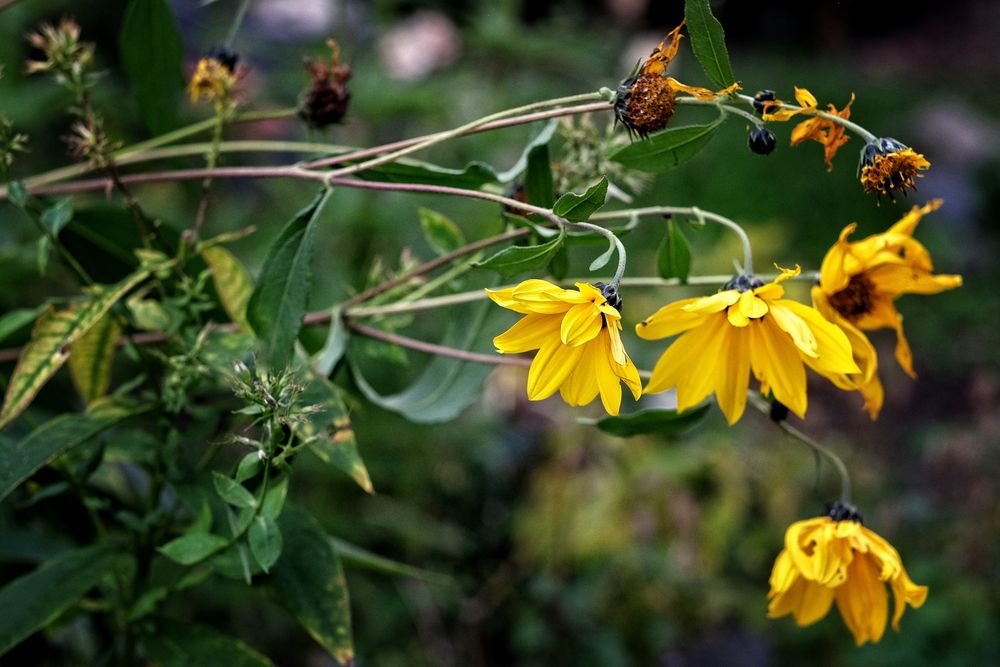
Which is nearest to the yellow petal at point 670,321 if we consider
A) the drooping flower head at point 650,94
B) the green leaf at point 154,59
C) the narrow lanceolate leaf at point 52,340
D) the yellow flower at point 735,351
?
the yellow flower at point 735,351

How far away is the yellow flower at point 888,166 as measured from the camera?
554 mm

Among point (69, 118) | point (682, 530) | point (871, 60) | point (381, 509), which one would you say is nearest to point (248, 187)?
point (69, 118)

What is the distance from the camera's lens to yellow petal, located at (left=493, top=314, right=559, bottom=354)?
0.53m

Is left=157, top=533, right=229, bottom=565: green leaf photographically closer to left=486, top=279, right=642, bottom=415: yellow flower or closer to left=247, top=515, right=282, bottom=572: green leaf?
left=247, top=515, right=282, bottom=572: green leaf

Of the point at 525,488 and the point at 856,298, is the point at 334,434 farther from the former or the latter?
the point at 525,488

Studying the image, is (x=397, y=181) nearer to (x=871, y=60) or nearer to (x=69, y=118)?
(x=69, y=118)

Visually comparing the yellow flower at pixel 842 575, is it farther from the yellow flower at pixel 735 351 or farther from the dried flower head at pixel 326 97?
the dried flower head at pixel 326 97

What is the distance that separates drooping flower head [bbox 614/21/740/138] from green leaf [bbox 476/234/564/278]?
0.29 feet

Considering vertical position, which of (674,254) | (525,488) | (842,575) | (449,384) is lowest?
(525,488)

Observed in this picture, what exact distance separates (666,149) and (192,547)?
378mm

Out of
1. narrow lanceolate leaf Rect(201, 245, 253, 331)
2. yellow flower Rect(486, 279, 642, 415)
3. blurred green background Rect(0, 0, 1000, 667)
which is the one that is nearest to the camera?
yellow flower Rect(486, 279, 642, 415)

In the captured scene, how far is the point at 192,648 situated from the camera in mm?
708

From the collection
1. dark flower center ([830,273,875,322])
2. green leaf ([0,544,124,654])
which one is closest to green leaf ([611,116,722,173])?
dark flower center ([830,273,875,322])

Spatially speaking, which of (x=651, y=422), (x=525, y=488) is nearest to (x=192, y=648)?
(x=651, y=422)
